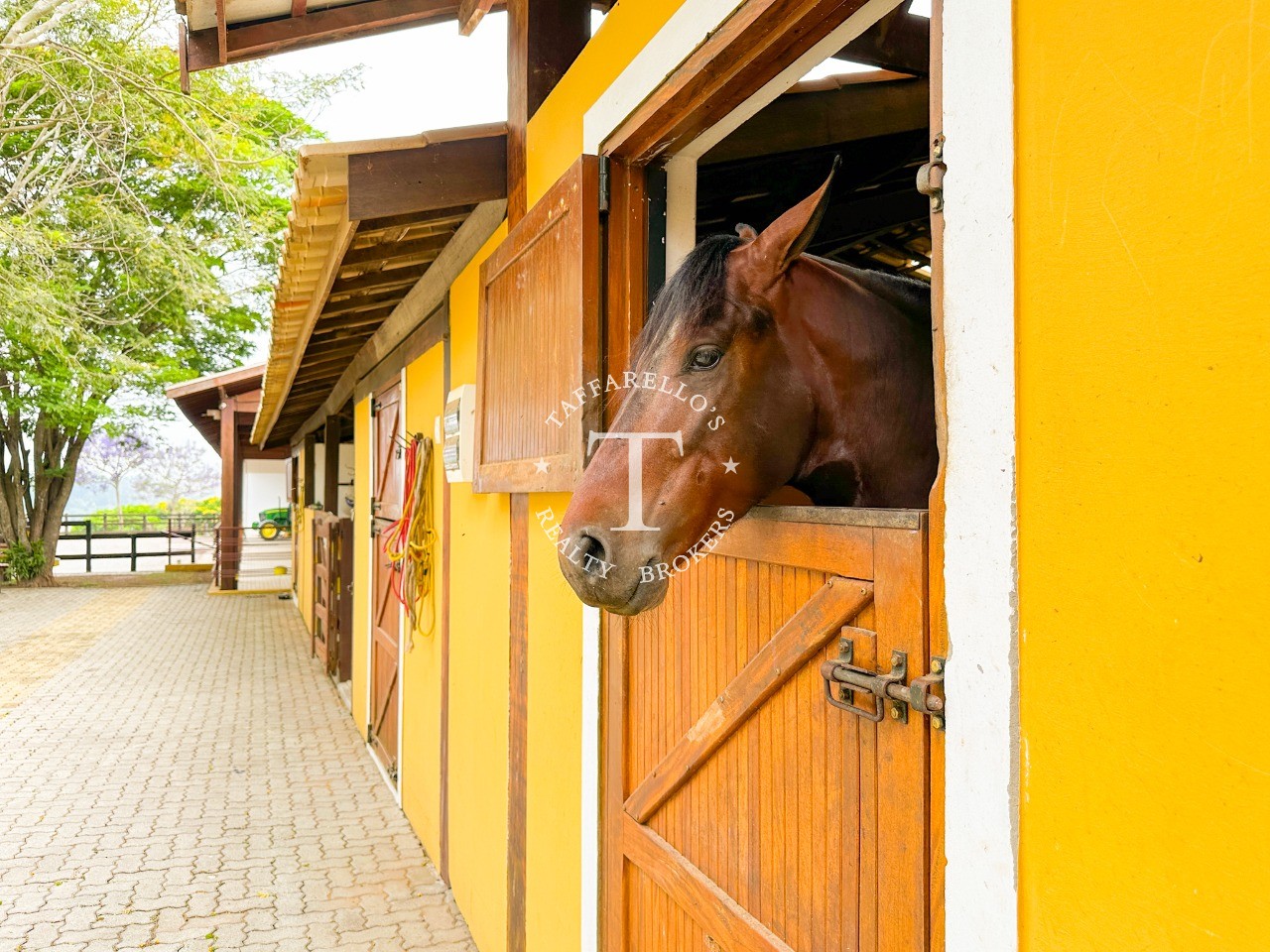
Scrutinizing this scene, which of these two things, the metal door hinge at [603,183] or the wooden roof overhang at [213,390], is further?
the wooden roof overhang at [213,390]

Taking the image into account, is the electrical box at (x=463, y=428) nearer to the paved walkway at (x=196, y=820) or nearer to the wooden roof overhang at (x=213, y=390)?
the paved walkway at (x=196, y=820)

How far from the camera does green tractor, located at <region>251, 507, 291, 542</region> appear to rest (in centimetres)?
2530

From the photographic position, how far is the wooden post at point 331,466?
33.6 ft

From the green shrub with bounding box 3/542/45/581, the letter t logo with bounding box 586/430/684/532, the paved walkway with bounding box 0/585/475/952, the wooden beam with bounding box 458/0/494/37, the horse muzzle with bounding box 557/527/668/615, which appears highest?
the wooden beam with bounding box 458/0/494/37

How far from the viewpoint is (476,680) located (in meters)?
3.42

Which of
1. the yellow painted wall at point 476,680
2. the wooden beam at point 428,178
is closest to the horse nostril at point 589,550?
the yellow painted wall at point 476,680

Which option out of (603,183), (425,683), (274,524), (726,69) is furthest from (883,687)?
(274,524)

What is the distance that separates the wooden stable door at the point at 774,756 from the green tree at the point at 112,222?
10.7m

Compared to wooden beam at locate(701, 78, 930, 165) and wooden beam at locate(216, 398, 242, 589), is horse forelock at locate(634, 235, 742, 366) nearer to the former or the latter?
wooden beam at locate(701, 78, 930, 165)

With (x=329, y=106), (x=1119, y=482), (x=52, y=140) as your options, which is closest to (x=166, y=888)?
(x=1119, y=482)

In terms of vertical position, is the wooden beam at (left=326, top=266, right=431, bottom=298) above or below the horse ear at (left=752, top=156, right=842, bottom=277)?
above

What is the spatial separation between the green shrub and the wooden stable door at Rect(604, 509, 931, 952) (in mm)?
18318

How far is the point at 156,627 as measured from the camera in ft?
38.1

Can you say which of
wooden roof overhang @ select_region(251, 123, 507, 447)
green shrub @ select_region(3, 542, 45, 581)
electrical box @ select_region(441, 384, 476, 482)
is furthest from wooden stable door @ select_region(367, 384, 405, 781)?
green shrub @ select_region(3, 542, 45, 581)
